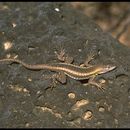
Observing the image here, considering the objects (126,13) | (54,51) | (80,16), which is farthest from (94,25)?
(126,13)

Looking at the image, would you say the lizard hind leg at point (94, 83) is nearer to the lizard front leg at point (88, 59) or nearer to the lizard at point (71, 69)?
the lizard at point (71, 69)

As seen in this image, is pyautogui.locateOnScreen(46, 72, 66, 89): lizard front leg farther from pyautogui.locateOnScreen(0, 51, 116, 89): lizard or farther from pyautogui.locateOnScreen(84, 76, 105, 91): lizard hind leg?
pyautogui.locateOnScreen(84, 76, 105, 91): lizard hind leg

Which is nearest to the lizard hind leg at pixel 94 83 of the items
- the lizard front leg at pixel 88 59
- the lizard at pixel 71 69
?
the lizard at pixel 71 69

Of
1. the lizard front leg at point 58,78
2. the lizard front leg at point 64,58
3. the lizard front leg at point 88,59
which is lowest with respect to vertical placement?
the lizard front leg at point 58,78

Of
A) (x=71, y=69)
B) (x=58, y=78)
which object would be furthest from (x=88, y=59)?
(x=58, y=78)

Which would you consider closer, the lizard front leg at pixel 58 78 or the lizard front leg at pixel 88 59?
the lizard front leg at pixel 58 78

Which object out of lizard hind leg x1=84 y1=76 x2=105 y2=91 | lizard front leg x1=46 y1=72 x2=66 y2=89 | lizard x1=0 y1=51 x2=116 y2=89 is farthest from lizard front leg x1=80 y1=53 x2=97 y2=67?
lizard front leg x1=46 y1=72 x2=66 y2=89

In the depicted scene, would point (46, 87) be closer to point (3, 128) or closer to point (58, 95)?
point (58, 95)

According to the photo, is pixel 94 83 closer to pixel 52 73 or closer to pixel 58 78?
pixel 58 78
